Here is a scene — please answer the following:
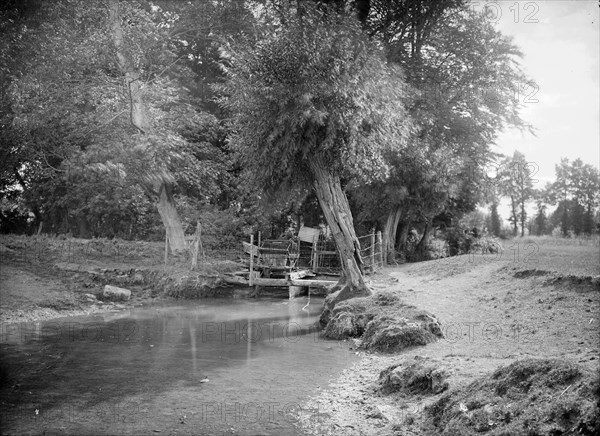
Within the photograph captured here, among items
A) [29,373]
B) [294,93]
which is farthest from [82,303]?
[294,93]

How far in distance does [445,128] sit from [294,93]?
490 inches

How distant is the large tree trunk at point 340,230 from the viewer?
47.7ft

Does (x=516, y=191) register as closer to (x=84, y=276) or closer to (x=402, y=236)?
(x=402, y=236)

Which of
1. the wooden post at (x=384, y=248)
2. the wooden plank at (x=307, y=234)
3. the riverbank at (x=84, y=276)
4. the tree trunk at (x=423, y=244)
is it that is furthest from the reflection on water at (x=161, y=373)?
the tree trunk at (x=423, y=244)

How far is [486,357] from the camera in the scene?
7.62m

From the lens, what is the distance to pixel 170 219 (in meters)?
24.3

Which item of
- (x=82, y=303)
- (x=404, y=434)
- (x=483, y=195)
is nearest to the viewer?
(x=404, y=434)

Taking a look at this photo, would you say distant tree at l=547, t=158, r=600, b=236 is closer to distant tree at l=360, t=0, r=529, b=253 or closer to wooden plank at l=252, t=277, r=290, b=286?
distant tree at l=360, t=0, r=529, b=253

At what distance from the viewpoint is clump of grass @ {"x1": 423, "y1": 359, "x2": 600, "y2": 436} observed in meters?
4.01

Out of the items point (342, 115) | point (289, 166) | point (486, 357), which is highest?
point (342, 115)

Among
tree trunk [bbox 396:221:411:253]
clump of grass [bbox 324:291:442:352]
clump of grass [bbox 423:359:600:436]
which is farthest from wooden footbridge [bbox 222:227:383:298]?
clump of grass [bbox 423:359:600:436]

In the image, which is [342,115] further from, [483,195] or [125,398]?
[483,195]

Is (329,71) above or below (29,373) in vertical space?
above

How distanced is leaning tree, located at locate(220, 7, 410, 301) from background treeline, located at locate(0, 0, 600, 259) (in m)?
0.05
